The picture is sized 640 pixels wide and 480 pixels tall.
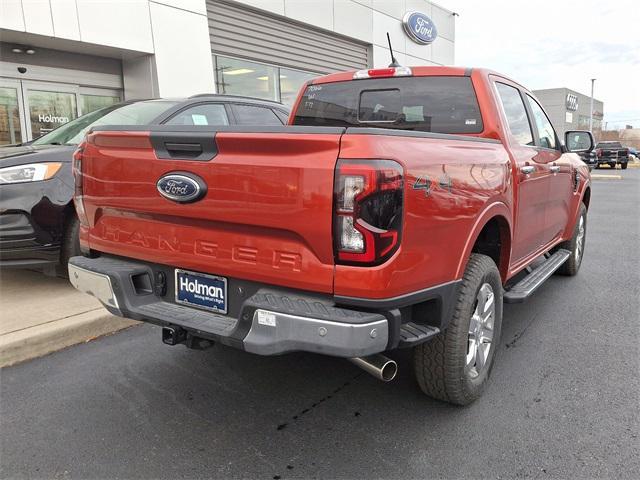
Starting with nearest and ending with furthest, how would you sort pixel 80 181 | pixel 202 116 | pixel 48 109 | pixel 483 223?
pixel 483 223 < pixel 80 181 < pixel 202 116 < pixel 48 109

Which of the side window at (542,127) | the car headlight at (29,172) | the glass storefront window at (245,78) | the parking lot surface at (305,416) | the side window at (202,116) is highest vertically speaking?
the glass storefront window at (245,78)

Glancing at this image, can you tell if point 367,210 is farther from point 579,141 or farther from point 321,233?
point 579,141

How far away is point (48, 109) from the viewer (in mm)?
9875

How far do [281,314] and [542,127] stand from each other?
136 inches

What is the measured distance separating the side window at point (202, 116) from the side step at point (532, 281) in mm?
3333

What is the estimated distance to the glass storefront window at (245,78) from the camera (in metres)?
12.6

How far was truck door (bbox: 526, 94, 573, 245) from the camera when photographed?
4.26 meters

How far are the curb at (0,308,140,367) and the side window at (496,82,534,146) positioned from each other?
330 centimetres

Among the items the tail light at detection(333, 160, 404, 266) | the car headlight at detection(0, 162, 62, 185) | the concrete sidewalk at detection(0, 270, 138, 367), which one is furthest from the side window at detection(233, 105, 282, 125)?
the tail light at detection(333, 160, 404, 266)

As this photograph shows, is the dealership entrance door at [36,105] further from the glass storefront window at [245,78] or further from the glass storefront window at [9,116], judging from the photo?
the glass storefront window at [245,78]

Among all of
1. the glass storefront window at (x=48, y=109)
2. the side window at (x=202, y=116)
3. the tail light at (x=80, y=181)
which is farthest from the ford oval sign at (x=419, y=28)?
the tail light at (x=80, y=181)

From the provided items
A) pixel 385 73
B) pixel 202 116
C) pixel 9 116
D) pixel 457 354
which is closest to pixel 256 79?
pixel 9 116

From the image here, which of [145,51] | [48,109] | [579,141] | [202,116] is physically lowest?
[579,141]

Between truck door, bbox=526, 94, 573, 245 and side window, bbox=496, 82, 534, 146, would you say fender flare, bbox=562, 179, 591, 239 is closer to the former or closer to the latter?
truck door, bbox=526, 94, 573, 245
